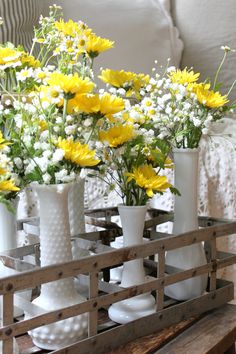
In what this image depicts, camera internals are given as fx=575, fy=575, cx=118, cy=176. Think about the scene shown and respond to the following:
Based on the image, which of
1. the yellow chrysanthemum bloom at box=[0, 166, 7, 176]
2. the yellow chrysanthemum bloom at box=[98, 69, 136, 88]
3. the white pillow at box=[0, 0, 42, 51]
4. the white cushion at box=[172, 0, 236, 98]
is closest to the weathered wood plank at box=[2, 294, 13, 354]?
the yellow chrysanthemum bloom at box=[0, 166, 7, 176]

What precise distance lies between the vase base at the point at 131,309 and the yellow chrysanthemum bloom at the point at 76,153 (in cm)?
22

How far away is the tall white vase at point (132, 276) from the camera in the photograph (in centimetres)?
74

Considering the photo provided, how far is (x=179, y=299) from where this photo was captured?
0.81m

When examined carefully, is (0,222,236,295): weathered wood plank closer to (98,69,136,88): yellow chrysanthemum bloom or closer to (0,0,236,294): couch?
(98,69,136,88): yellow chrysanthemum bloom

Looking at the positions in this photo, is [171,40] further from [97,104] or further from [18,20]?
[97,104]

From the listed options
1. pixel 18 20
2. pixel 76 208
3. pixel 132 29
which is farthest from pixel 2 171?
pixel 132 29

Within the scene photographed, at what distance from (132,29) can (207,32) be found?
24cm

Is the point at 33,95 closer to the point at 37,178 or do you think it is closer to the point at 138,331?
the point at 37,178

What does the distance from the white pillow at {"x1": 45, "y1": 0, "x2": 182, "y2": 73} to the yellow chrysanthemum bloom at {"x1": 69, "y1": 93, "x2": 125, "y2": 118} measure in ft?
2.68

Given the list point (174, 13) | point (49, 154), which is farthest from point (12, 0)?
A: point (49, 154)

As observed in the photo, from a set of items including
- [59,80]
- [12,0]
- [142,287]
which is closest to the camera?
[59,80]

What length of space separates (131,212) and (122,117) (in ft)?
0.40

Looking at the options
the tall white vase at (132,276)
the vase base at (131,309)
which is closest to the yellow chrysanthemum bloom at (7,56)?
the tall white vase at (132,276)

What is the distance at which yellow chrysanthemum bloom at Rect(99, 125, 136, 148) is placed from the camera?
0.68 meters
